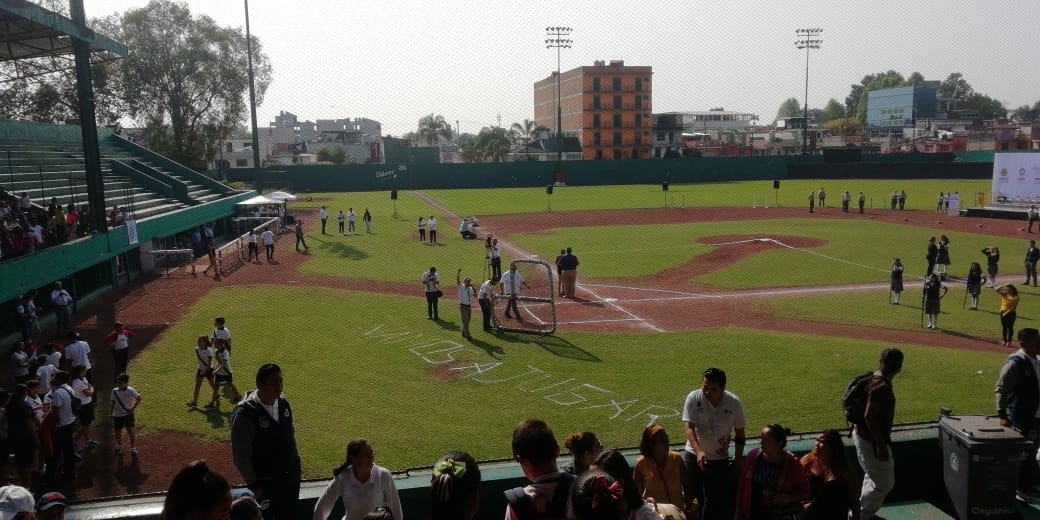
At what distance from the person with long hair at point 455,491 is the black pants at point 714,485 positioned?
322 cm

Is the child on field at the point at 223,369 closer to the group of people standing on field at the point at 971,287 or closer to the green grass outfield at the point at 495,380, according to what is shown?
the green grass outfield at the point at 495,380

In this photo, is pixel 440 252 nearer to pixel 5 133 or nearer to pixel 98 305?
pixel 98 305

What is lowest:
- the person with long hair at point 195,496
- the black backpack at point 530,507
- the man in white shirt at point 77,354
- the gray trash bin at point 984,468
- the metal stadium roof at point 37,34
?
the man in white shirt at point 77,354

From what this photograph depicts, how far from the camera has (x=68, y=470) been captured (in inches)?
416

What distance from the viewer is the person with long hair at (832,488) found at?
5.79m

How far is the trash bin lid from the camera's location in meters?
6.42

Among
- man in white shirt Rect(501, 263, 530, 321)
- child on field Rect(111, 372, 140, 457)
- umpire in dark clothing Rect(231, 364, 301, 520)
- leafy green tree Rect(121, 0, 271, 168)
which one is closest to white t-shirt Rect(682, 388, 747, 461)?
umpire in dark clothing Rect(231, 364, 301, 520)

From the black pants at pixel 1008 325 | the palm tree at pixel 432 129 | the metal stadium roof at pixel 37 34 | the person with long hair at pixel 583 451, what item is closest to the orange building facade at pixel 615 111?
the palm tree at pixel 432 129

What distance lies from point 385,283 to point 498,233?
14.8m

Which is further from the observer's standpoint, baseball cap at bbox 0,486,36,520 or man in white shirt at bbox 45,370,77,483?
man in white shirt at bbox 45,370,77,483

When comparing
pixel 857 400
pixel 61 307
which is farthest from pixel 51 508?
pixel 61 307

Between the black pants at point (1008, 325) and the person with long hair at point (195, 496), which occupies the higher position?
the person with long hair at point (195, 496)

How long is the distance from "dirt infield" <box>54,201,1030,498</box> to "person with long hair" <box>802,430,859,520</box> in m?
7.63

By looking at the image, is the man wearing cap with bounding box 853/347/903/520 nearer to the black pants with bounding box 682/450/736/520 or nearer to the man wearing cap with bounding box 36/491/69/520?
the black pants with bounding box 682/450/736/520
